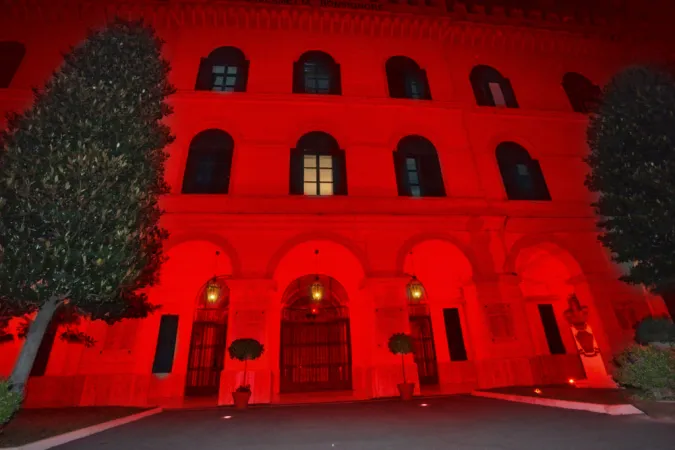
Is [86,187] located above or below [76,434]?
above

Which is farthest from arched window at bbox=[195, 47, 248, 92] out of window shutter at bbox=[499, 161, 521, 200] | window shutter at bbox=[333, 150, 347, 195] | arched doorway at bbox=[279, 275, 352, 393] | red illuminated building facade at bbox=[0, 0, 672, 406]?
window shutter at bbox=[499, 161, 521, 200]

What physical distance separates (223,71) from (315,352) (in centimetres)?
1231

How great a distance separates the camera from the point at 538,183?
45.0 feet

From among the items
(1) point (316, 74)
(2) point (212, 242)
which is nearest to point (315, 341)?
(2) point (212, 242)

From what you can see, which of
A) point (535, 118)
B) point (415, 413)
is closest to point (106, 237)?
point (415, 413)

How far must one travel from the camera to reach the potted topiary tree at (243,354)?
9116 mm

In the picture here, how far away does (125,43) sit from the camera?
28.8 feet

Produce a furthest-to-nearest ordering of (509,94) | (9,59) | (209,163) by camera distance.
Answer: (509,94)
(9,59)
(209,163)

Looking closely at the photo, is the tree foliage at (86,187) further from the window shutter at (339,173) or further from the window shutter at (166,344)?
the window shutter at (339,173)

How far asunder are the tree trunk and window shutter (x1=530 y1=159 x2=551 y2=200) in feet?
49.8

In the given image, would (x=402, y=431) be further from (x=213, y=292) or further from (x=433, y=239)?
(x=433, y=239)

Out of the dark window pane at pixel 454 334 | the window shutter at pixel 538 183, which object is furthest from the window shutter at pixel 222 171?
the window shutter at pixel 538 183

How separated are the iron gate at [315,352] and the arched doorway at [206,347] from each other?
242 centimetres

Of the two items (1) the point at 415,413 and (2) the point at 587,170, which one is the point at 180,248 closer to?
(1) the point at 415,413
